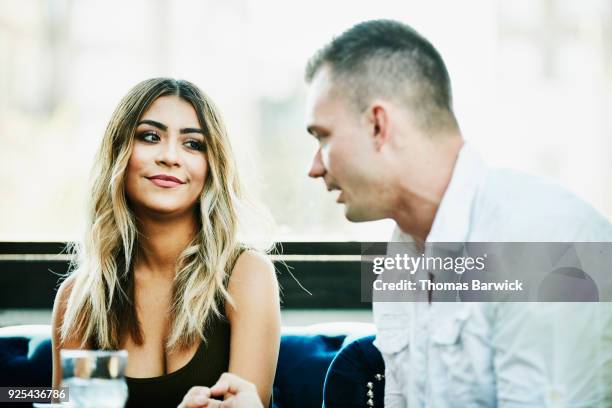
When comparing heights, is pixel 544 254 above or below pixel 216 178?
below

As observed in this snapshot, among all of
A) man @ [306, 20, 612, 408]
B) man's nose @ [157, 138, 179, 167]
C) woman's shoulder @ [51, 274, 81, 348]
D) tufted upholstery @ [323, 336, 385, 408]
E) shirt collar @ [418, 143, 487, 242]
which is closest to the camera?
man @ [306, 20, 612, 408]

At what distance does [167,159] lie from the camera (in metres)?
2.14

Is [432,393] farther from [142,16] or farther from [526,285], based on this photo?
[142,16]

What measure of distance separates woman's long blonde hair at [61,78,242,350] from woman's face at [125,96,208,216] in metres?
0.02

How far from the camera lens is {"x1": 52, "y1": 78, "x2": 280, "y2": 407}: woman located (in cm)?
215

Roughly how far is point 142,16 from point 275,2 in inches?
23.3

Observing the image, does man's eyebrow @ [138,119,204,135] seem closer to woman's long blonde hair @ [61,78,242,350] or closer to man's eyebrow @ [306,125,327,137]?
woman's long blonde hair @ [61,78,242,350]

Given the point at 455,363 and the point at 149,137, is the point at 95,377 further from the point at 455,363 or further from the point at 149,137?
the point at 149,137

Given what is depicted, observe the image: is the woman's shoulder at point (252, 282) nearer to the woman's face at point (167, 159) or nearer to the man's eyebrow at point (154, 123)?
the woman's face at point (167, 159)

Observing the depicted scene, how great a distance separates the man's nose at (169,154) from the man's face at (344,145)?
634mm

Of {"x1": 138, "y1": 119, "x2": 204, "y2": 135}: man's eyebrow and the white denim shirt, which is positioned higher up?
{"x1": 138, "y1": 119, "x2": 204, "y2": 135}: man's eyebrow

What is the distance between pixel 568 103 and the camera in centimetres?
304

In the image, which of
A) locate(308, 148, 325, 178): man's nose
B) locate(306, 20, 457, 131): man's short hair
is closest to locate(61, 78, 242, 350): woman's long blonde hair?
locate(308, 148, 325, 178): man's nose

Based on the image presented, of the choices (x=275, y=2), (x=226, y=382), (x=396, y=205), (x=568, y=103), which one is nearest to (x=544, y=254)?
(x=396, y=205)
